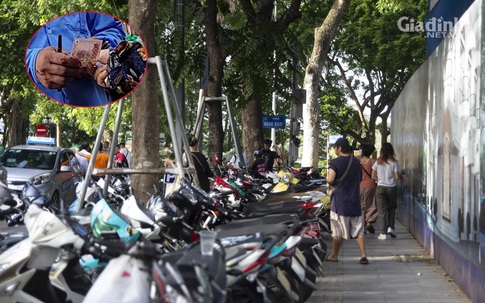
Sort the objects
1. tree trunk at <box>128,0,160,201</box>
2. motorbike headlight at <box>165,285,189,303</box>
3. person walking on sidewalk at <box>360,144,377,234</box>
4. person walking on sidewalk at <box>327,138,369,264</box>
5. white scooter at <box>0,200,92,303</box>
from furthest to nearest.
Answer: person walking on sidewalk at <box>360,144,377,234</box> < person walking on sidewalk at <box>327,138,369,264</box> < tree trunk at <box>128,0,160,201</box> < white scooter at <box>0,200,92,303</box> < motorbike headlight at <box>165,285,189,303</box>

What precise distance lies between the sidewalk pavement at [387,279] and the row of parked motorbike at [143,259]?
1684mm

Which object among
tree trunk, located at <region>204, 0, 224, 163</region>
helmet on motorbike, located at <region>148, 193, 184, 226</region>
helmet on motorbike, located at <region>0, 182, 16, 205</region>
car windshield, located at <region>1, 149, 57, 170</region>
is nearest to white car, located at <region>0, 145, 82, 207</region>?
car windshield, located at <region>1, 149, 57, 170</region>

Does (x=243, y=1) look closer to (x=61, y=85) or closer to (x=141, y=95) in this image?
(x=141, y=95)

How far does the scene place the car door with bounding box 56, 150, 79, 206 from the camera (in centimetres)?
2131

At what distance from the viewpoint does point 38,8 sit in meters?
30.1

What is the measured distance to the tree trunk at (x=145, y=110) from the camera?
12.2 meters

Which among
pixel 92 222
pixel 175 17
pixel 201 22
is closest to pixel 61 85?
pixel 92 222

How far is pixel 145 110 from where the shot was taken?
40.6 feet

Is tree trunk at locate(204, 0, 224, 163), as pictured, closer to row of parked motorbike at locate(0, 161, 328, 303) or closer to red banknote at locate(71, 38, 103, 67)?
red banknote at locate(71, 38, 103, 67)

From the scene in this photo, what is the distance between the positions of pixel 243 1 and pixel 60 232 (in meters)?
16.0

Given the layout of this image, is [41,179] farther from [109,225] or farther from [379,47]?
[379,47]

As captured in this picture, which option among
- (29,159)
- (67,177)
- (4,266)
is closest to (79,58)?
(4,266)

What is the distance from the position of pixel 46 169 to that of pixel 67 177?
0.89 m

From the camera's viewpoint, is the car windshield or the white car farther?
the car windshield
